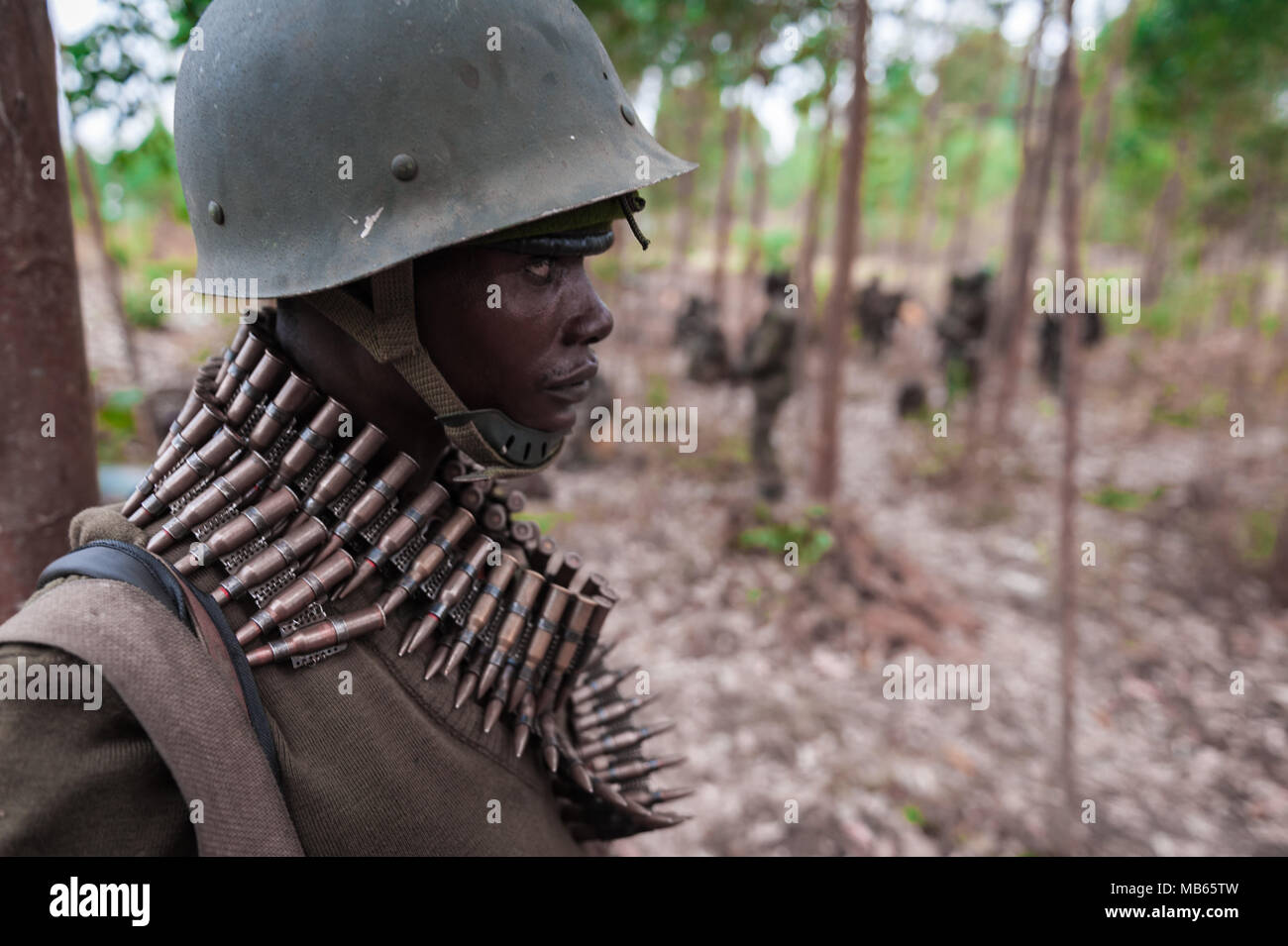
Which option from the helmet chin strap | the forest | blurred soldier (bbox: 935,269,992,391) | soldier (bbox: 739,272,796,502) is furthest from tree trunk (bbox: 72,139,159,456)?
blurred soldier (bbox: 935,269,992,391)

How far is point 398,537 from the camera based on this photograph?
1.63 m

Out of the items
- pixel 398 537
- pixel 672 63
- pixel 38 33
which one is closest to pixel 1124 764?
pixel 398 537

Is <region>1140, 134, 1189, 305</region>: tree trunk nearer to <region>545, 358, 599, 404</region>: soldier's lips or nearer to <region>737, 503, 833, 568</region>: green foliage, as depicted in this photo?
<region>737, 503, 833, 568</region>: green foliage

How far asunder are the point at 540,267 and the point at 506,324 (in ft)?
0.47

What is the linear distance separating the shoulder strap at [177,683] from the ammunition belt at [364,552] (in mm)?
101

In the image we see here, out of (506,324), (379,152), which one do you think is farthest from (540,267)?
(379,152)

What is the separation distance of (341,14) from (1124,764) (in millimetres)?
6285

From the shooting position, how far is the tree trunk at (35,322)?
76.0 inches

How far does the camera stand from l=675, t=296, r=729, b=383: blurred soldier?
51.6 feet

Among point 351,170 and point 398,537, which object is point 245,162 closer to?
point 351,170

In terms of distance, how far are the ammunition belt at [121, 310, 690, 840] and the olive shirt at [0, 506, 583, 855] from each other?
0.15 feet

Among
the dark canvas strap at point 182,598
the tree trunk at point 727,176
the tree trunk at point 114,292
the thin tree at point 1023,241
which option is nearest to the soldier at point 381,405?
the dark canvas strap at point 182,598

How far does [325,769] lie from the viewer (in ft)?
4.52

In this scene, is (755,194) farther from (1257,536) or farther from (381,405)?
(381,405)
